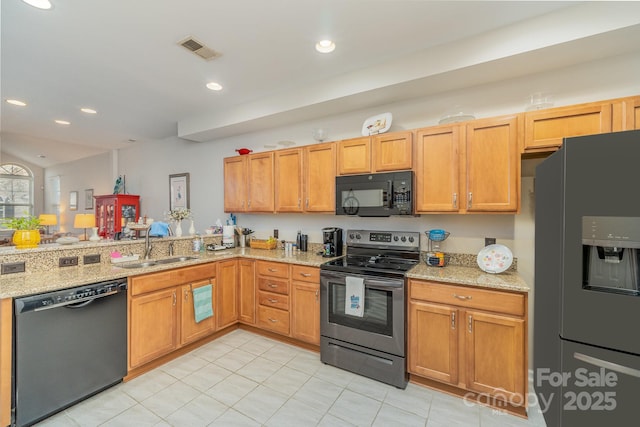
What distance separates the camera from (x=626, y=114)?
182 centimetres

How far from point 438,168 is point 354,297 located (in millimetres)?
1363

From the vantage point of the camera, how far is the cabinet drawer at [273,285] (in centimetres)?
297

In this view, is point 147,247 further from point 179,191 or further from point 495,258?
point 495,258

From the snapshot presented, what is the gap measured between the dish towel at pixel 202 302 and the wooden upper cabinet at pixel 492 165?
2.67 meters

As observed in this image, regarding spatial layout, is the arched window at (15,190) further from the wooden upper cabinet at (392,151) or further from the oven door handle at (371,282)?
the wooden upper cabinet at (392,151)

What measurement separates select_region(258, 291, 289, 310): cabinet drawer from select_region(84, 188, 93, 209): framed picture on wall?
21.1ft

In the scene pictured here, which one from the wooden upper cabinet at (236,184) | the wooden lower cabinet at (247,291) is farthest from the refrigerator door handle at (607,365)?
the wooden upper cabinet at (236,184)

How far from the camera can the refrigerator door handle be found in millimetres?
1269

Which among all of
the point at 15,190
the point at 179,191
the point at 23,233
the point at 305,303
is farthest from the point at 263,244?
the point at 15,190

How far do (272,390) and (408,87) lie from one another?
290 cm

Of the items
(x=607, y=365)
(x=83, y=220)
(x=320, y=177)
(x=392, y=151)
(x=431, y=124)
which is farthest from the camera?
(x=83, y=220)

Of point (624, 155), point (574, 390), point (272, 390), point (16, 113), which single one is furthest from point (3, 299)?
point (16, 113)

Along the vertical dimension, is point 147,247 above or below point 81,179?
below

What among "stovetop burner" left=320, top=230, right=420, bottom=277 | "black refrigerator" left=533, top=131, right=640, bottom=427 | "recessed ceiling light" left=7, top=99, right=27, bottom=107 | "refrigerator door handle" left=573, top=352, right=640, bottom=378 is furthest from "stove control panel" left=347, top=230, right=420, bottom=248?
"recessed ceiling light" left=7, top=99, right=27, bottom=107
